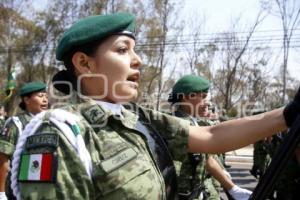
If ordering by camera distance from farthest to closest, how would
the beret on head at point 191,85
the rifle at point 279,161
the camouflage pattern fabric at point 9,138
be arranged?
the camouflage pattern fabric at point 9,138 < the beret on head at point 191,85 < the rifle at point 279,161

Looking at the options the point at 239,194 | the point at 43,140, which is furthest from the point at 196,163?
the point at 43,140

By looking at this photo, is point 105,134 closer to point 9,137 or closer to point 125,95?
point 125,95

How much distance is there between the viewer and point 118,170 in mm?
1453

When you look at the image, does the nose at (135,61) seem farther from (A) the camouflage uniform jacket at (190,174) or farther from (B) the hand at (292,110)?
(A) the camouflage uniform jacket at (190,174)

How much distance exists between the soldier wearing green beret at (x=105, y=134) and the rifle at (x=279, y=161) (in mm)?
292

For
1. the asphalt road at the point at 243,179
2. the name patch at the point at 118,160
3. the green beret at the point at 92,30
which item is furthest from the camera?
the asphalt road at the point at 243,179

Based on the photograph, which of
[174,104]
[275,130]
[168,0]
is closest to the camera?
[275,130]

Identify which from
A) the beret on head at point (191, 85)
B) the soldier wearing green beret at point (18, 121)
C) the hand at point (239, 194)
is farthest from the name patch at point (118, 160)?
the soldier wearing green beret at point (18, 121)

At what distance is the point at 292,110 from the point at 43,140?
0.85 m

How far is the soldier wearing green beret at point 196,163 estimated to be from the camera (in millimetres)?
3422

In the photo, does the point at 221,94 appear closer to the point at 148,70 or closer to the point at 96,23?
the point at 148,70

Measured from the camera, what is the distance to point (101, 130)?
1545 millimetres

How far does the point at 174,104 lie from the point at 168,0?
63.1ft

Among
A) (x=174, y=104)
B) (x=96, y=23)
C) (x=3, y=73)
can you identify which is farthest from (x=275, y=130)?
(x=3, y=73)
